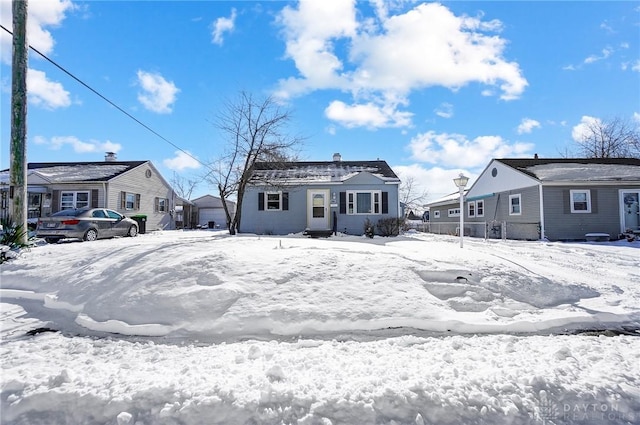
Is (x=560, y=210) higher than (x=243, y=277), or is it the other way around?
(x=560, y=210)

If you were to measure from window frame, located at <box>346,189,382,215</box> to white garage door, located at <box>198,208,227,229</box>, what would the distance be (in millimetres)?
19911

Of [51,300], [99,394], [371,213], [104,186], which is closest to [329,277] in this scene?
[99,394]

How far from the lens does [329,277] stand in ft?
16.4

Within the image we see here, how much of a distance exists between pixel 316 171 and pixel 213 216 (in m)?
18.2

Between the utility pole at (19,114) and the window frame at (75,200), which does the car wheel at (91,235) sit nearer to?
the utility pole at (19,114)

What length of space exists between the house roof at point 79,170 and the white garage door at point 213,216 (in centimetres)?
1037

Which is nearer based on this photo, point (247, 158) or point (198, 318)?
point (198, 318)

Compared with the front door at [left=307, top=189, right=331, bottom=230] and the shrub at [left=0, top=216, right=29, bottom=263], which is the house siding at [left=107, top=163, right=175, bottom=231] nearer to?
the front door at [left=307, top=189, right=331, bottom=230]

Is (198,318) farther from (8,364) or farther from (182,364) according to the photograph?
(8,364)

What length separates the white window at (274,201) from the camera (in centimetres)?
1673

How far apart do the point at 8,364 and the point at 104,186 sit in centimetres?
1938

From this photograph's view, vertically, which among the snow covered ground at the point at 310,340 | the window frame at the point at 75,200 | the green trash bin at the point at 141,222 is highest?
the window frame at the point at 75,200

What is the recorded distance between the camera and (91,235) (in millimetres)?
12461

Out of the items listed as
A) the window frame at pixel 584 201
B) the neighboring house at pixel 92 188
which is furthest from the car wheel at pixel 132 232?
the window frame at pixel 584 201
